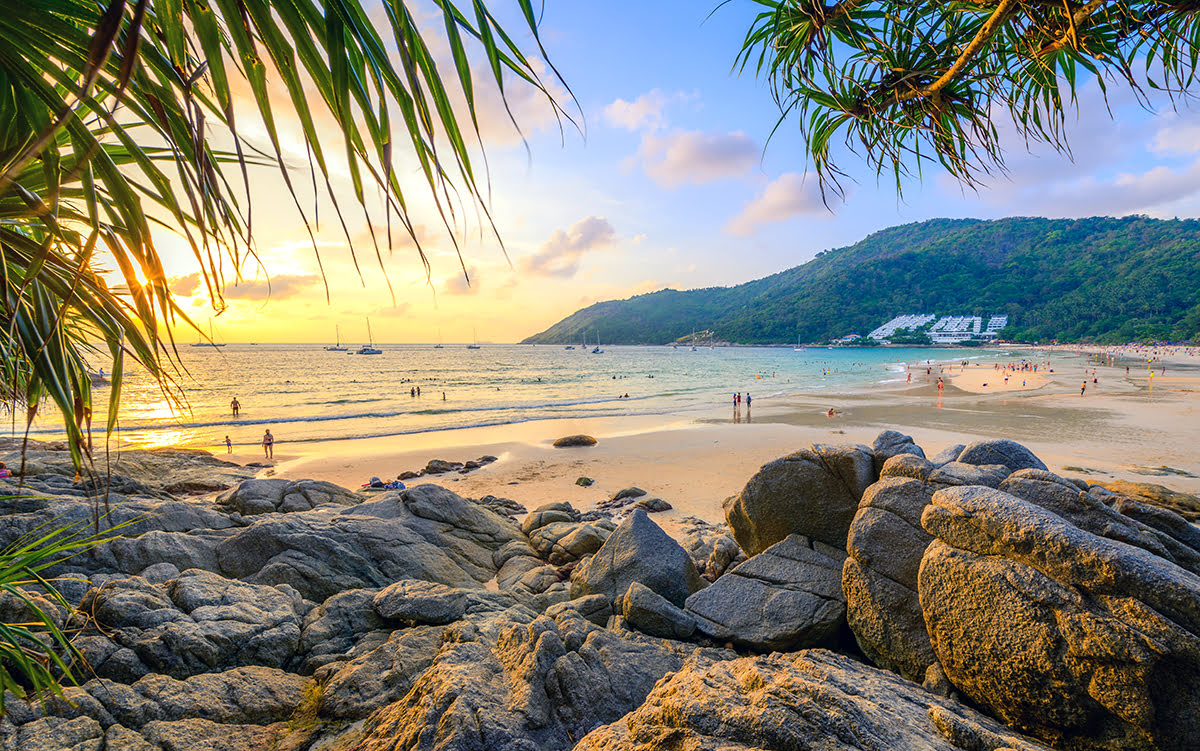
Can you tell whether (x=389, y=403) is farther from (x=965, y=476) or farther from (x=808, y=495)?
(x=965, y=476)

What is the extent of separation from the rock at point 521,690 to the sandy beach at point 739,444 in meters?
Answer: 7.09

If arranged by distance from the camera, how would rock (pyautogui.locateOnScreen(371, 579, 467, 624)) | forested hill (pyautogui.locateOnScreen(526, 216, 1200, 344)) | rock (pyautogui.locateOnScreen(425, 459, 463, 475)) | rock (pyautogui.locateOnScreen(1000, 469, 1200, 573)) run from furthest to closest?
1. forested hill (pyautogui.locateOnScreen(526, 216, 1200, 344))
2. rock (pyautogui.locateOnScreen(425, 459, 463, 475))
3. rock (pyautogui.locateOnScreen(371, 579, 467, 624))
4. rock (pyautogui.locateOnScreen(1000, 469, 1200, 573))

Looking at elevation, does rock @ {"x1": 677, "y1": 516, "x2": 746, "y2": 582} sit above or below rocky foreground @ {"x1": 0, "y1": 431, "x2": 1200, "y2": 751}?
below

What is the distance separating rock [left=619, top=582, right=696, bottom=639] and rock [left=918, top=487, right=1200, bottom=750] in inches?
84.8

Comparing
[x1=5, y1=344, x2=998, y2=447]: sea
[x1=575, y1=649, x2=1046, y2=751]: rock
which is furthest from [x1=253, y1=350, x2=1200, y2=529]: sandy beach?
[x1=575, y1=649, x2=1046, y2=751]: rock

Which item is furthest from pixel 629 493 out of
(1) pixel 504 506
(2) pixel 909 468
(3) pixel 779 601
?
(2) pixel 909 468

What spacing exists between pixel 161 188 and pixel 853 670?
423cm

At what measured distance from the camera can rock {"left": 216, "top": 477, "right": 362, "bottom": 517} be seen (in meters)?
8.89

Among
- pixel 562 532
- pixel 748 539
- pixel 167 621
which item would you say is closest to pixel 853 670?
pixel 748 539

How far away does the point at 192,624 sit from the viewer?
391 centimetres

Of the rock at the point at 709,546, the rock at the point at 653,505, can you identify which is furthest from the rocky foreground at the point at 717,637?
the rock at the point at 653,505

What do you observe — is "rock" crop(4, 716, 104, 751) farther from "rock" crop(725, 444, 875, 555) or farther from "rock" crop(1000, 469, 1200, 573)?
"rock" crop(1000, 469, 1200, 573)

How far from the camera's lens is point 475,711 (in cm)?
277

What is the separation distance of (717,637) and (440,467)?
1417 centimetres
